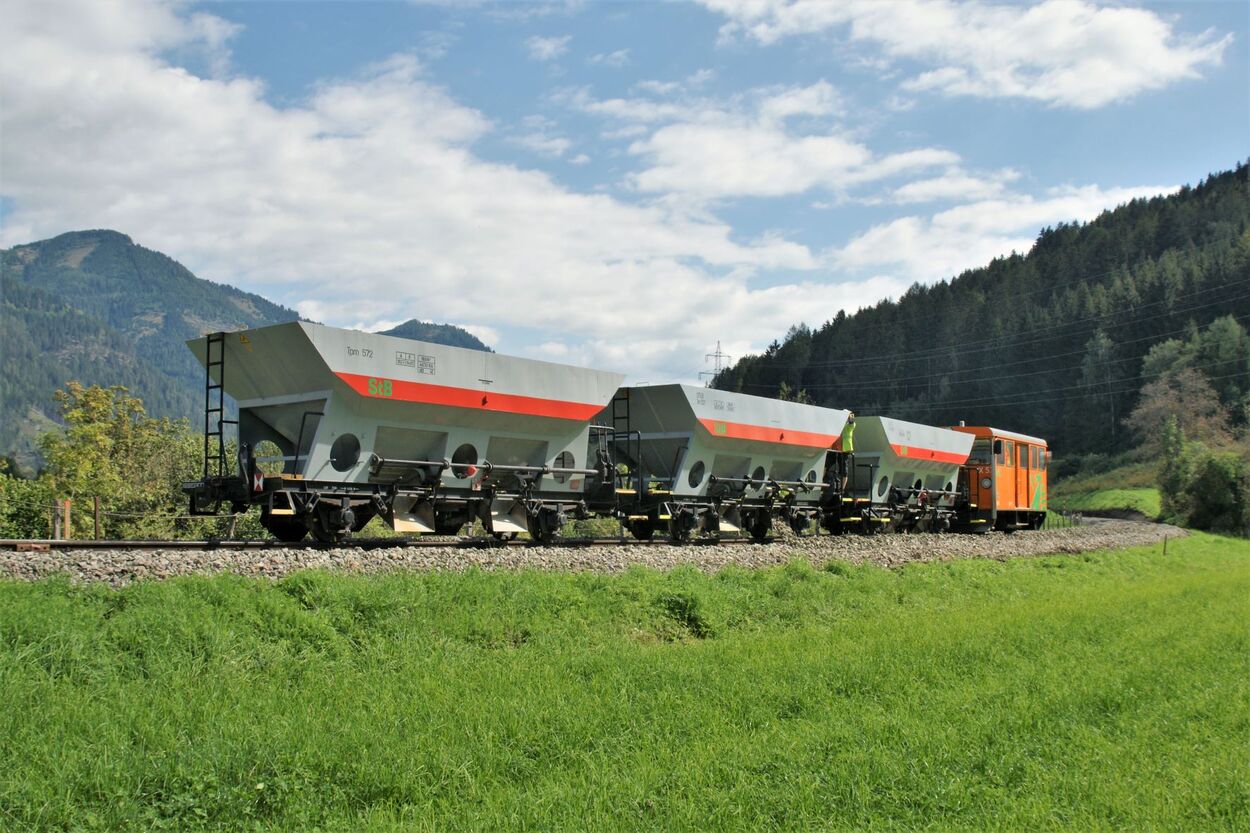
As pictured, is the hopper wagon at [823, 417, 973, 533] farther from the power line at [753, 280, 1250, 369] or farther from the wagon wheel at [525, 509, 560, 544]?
the power line at [753, 280, 1250, 369]

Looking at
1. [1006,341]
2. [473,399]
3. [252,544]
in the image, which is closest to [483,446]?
[473,399]

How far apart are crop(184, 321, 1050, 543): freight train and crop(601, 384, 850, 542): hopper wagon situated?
0.04 m

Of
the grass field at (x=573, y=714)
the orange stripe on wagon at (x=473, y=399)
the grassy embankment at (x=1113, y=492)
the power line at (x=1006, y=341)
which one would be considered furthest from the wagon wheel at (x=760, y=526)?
the power line at (x=1006, y=341)

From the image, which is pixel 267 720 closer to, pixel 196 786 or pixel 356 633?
pixel 196 786

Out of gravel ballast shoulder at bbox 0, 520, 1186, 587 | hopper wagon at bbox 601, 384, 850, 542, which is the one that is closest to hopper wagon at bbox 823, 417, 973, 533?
gravel ballast shoulder at bbox 0, 520, 1186, 587

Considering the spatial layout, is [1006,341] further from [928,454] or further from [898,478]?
[898,478]

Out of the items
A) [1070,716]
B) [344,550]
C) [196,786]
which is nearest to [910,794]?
[1070,716]

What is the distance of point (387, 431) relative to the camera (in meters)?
14.9

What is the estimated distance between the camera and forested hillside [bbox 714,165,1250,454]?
97125 mm

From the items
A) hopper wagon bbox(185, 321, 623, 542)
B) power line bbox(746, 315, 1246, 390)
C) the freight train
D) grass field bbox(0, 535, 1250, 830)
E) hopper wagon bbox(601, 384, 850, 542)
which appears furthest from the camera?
power line bbox(746, 315, 1246, 390)

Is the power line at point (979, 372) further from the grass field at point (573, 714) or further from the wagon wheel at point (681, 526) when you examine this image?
the grass field at point (573, 714)

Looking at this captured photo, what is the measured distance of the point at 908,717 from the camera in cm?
714

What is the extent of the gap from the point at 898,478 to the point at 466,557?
17968 mm

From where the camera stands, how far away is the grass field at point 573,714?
209 inches
